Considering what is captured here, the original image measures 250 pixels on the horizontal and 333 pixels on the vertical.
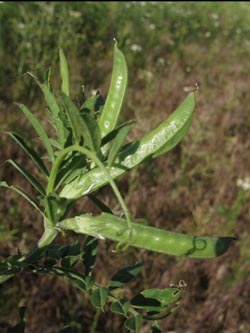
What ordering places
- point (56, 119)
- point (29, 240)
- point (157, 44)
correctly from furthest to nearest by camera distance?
1. point (157, 44)
2. point (29, 240)
3. point (56, 119)

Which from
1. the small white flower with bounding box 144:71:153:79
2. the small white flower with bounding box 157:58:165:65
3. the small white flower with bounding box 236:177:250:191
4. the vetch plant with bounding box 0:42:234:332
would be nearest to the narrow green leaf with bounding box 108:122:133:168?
the vetch plant with bounding box 0:42:234:332

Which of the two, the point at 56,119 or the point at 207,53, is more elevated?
the point at 56,119

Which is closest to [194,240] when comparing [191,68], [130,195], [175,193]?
[130,195]

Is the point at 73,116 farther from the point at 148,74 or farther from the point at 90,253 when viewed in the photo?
the point at 148,74

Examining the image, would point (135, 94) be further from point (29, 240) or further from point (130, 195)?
point (29, 240)

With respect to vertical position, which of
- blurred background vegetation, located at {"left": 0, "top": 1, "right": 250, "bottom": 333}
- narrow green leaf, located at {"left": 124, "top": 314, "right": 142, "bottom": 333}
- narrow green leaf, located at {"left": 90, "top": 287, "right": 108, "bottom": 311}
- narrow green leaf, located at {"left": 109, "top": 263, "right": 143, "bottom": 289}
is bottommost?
blurred background vegetation, located at {"left": 0, "top": 1, "right": 250, "bottom": 333}

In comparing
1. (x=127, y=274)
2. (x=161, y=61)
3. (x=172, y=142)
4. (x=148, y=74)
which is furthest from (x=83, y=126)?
(x=161, y=61)

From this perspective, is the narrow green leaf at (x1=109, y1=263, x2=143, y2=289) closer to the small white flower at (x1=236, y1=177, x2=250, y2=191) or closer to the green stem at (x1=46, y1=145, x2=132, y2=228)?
the green stem at (x1=46, y1=145, x2=132, y2=228)
